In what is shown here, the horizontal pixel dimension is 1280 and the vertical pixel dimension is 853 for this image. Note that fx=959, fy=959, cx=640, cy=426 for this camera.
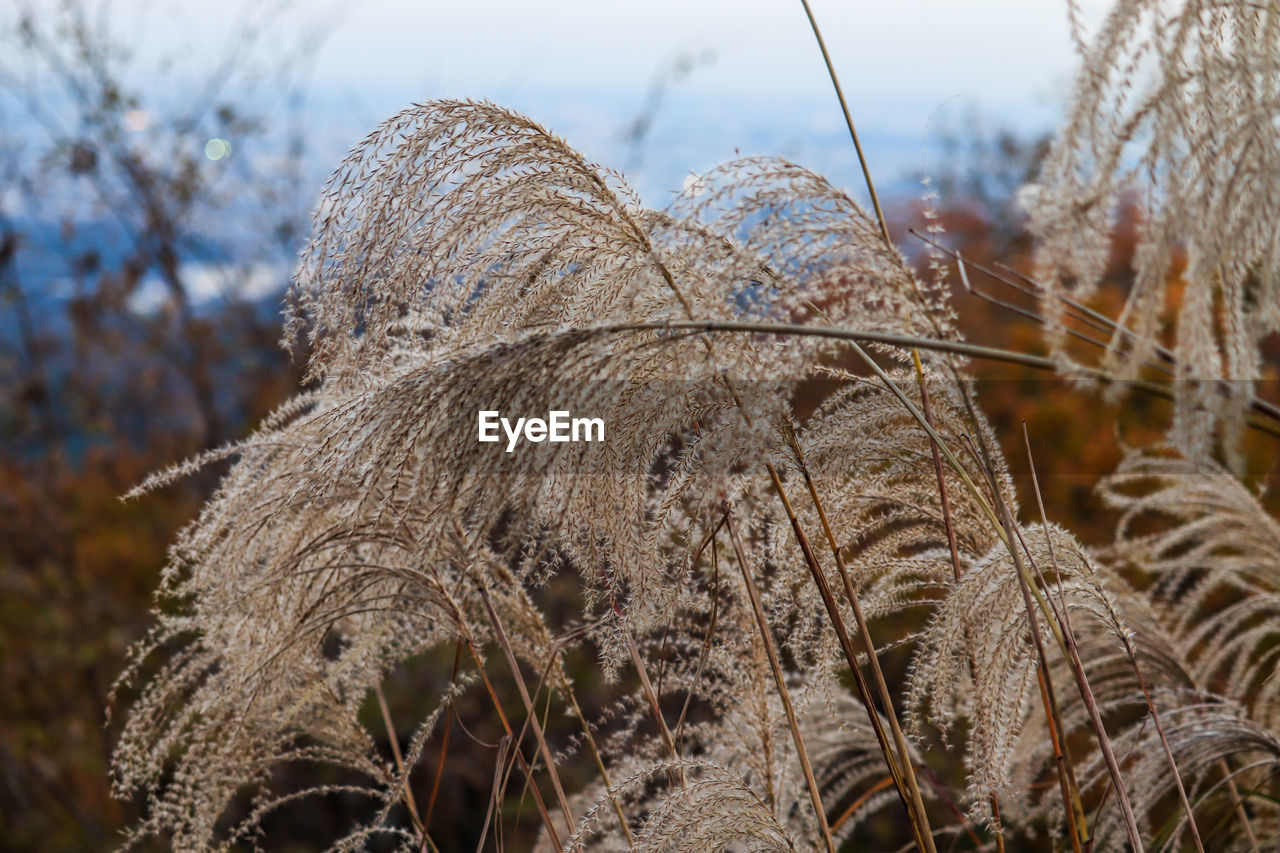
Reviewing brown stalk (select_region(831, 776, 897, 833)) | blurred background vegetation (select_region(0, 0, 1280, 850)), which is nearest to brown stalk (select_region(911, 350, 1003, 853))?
brown stalk (select_region(831, 776, 897, 833))

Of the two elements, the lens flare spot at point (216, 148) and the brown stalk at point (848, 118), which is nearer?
the brown stalk at point (848, 118)

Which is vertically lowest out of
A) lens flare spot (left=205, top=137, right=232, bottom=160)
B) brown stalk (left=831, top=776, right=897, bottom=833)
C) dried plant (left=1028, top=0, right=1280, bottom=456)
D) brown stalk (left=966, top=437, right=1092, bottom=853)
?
brown stalk (left=831, top=776, right=897, bottom=833)

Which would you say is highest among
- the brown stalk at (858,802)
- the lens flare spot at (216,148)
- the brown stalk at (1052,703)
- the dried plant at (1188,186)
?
the lens flare spot at (216,148)

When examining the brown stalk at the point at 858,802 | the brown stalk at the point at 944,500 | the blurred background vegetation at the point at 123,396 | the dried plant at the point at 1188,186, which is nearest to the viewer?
the dried plant at the point at 1188,186

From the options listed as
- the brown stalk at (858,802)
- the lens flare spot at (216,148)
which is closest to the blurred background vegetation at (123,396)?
the lens flare spot at (216,148)

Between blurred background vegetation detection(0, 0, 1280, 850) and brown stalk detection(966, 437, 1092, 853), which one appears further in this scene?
blurred background vegetation detection(0, 0, 1280, 850)

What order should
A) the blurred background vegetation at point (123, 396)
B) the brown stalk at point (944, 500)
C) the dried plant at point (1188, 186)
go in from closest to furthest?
the dried plant at point (1188, 186), the brown stalk at point (944, 500), the blurred background vegetation at point (123, 396)

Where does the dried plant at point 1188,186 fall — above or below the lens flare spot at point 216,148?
below

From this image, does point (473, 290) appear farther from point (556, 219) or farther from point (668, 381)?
point (668, 381)

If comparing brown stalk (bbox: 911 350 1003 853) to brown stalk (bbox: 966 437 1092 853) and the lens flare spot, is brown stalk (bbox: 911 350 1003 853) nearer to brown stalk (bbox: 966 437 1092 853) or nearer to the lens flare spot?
brown stalk (bbox: 966 437 1092 853)

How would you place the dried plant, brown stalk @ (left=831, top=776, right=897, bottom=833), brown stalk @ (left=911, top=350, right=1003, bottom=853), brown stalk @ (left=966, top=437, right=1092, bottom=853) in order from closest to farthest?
the dried plant
brown stalk @ (left=966, top=437, right=1092, bottom=853)
brown stalk @ (left=911, top=350, right=1003, bottom=853)
brown stalk @ (left=831, top=776, right=897, bottom=833)

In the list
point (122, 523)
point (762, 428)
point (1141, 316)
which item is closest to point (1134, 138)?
point (1141, 316)

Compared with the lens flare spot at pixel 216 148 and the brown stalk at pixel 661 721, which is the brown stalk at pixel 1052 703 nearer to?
the brown stalk at pixel 661 721

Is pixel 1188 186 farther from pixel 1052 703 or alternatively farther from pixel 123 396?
pixel 123 396
